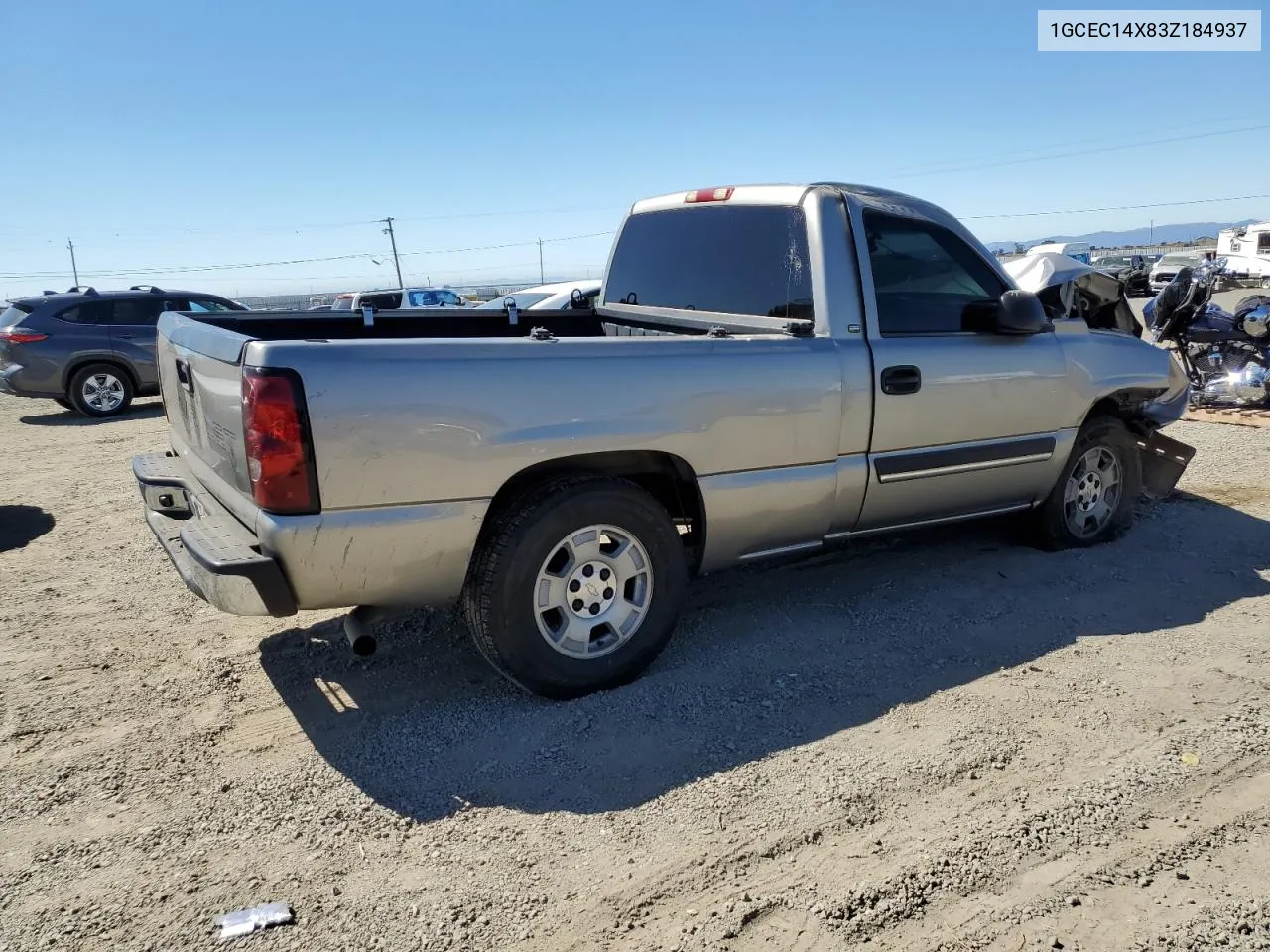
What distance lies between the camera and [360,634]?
10.4 feet

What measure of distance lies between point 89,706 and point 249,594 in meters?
1.19

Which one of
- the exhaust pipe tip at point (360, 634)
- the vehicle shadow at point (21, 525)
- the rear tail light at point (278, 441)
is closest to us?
the rear tail light at point (278, 441)

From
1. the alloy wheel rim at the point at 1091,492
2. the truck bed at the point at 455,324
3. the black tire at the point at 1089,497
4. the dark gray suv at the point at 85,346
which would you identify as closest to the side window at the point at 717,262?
the truck bed at the point at 455,324

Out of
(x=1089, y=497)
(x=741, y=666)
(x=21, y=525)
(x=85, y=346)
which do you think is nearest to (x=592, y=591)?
(x=741, y=666)

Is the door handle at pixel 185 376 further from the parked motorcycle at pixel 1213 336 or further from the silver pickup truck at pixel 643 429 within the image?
the parked motorcycle at pixel 1213 336

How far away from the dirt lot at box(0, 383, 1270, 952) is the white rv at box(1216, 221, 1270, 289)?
3798cm

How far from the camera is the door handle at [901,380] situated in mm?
3965

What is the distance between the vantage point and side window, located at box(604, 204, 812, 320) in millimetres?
4074

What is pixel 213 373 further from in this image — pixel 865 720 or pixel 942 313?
pixel 942 313

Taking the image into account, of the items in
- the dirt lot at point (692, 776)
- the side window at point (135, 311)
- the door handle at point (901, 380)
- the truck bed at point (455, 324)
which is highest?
the side window at point (135, 311)

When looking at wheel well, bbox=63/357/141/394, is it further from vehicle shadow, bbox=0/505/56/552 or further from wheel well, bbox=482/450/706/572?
wheel well, bbox=482/450/706/572

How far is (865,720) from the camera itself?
3.32 m

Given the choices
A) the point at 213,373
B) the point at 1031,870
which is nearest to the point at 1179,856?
the point at 1031,870

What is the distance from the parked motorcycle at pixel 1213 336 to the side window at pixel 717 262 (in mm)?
7222
